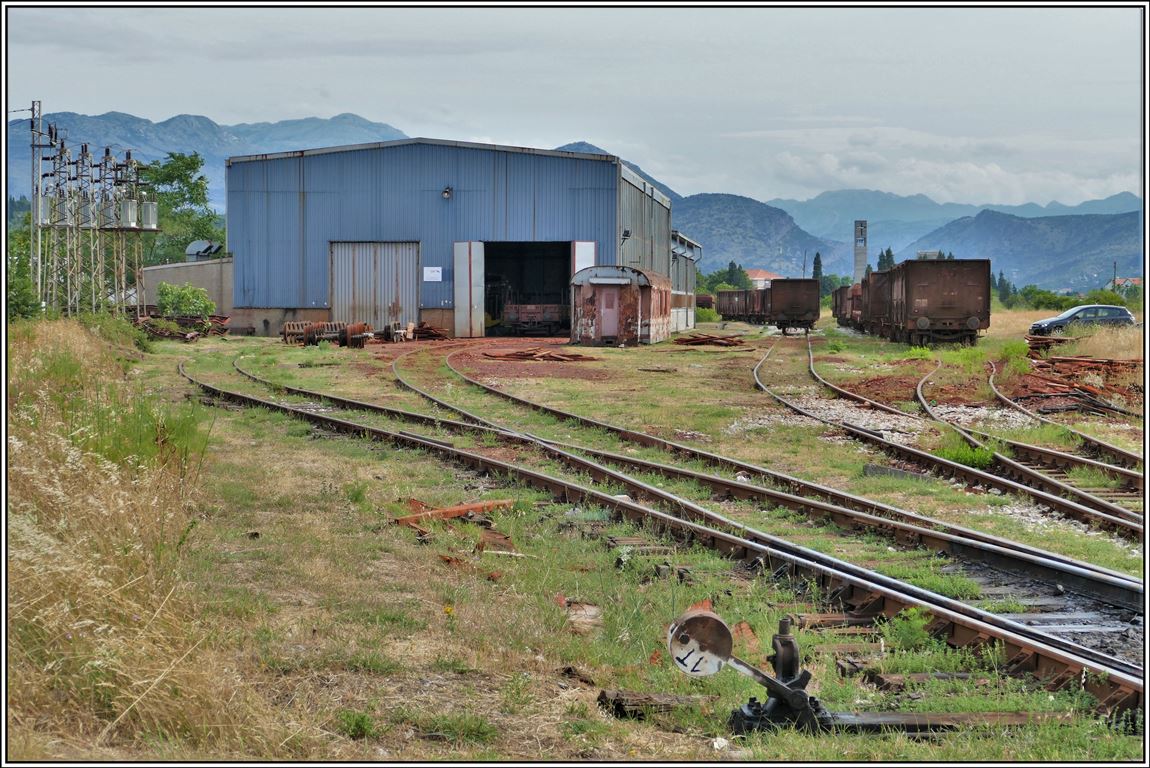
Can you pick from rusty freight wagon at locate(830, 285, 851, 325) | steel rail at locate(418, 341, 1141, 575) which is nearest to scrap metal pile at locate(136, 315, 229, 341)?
steel rail at locate(418, 341, 1141, 575)

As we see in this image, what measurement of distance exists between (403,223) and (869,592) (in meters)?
38.3

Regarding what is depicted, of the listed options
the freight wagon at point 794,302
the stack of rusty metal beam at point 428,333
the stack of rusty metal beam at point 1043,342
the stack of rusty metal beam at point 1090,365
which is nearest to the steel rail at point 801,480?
the stack of rusty metal beam at point 1090,365

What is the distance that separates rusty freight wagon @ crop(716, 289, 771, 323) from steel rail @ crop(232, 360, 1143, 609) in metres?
54.4

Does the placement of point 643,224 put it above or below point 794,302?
above

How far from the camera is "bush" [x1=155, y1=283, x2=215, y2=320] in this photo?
1885 inches

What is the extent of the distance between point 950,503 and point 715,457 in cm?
298

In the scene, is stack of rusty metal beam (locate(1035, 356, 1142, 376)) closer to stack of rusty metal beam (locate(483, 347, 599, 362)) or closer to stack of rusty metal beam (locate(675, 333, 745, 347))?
stack of rusty metal beam (locate(483, 347, 599, 362))

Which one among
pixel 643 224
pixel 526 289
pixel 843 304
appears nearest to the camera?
pixel 643 224

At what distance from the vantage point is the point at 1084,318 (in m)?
38.3

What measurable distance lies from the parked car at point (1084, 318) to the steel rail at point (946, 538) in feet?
94.3

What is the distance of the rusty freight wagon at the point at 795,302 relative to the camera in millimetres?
55375

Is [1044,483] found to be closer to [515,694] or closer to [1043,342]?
[515,694]

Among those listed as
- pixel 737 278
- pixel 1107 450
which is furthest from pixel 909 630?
pixel 737 278

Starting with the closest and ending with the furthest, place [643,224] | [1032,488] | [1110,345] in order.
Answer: [1032,488]
[1110,345]
[643,224]
